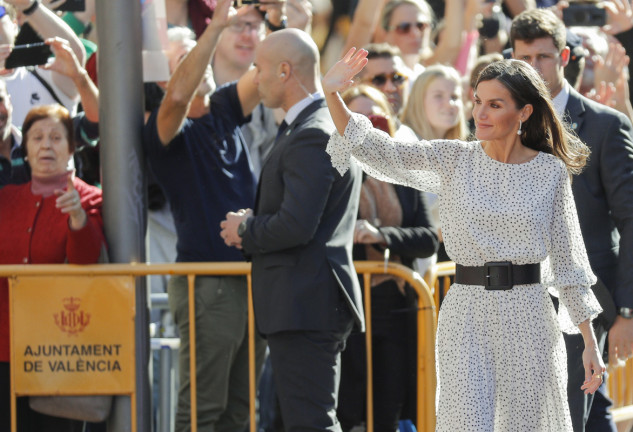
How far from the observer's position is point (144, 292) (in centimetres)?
548

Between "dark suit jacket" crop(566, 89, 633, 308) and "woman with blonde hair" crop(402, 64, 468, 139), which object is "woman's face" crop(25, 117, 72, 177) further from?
"dark suit jacket" crop(566, 89, 633, 308)

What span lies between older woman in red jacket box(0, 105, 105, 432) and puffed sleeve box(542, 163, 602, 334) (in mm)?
2145

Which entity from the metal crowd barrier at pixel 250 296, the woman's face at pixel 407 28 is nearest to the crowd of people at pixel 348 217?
the metal crowd barrier at pixel 250 296

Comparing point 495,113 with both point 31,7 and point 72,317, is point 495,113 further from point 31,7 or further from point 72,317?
point 31,7

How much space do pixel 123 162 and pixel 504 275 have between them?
2031 mm

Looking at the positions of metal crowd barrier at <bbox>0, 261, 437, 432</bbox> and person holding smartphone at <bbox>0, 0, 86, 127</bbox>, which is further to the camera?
person holding smartphone at <bbox>0, 0, 86, 127</bbox>

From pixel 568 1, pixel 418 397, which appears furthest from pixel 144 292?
pixel 568 1

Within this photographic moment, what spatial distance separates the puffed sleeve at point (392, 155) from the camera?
4.25 metres

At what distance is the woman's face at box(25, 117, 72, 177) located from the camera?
17.9ft

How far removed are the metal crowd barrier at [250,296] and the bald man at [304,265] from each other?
10.4 inches

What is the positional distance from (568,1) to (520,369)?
15.9 feet

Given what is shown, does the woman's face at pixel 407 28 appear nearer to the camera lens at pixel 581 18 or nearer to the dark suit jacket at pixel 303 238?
the camera lens at pixel 581 18

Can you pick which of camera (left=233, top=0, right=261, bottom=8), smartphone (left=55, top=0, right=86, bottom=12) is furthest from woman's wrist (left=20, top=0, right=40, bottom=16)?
camera (left=233, top=0, right=261, bottom=8)

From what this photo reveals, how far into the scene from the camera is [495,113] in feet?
14.3
